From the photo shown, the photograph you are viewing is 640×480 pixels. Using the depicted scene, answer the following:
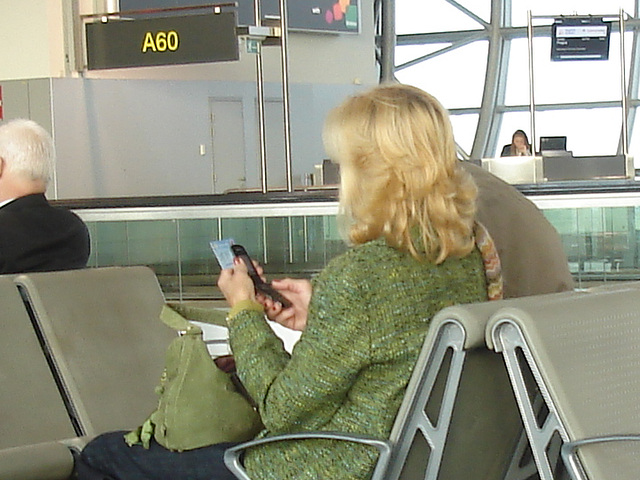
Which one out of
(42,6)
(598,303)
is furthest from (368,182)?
(42,6)

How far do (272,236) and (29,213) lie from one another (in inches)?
102

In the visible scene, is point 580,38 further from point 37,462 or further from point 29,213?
point 37,462

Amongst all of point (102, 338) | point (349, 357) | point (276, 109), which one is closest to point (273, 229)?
point (102, 338)

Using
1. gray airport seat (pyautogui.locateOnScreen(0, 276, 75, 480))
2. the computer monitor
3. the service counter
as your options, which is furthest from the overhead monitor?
gray airport seat (pyautogui.locateOnScreen(0, 276, 75, 480))

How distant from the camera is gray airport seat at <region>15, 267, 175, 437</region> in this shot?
3.56 meters

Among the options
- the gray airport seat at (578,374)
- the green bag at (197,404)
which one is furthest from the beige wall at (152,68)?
the gray airport seat at (578,374)

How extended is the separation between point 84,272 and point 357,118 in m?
1.54

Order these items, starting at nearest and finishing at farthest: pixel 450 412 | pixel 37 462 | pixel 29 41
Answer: pixel 450 412 < pixel 37 462 < pixel 29 41

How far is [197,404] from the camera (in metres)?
2.66

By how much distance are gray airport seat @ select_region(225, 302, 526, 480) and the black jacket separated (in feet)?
5.40

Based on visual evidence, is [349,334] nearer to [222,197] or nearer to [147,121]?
[222,197]

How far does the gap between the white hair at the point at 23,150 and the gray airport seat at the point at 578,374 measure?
2161mm

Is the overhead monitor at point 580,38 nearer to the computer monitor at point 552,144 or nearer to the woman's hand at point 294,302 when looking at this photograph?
the computer monitor at point 552,144

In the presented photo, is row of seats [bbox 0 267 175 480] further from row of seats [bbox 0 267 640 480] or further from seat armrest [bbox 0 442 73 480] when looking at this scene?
row of seats [bbox 0 267 640 480]
